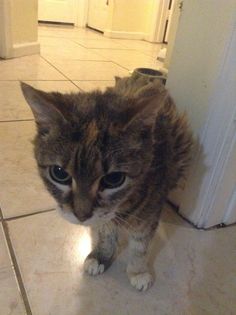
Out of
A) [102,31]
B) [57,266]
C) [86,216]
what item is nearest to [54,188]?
[86,216]

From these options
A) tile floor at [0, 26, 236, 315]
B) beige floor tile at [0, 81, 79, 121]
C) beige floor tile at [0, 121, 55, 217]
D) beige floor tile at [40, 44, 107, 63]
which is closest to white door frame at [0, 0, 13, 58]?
beige floor tile at [40, 44, 107, 63]

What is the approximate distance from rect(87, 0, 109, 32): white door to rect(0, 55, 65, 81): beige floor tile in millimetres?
1768

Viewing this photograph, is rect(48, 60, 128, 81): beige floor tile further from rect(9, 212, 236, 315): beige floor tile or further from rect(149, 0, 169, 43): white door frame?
rect(149, 0, 169, 43): white door frame

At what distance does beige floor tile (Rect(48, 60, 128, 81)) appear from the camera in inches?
75.4

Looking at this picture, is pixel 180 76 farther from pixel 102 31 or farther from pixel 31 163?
pixel 102 31

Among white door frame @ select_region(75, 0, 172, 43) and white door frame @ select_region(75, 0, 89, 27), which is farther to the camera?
white door frame @ select_region(75, 0, 89, 27)

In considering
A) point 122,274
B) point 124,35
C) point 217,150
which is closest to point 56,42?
point 124,35

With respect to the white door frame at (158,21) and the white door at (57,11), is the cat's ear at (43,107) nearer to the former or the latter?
the white door frame at (158,21)

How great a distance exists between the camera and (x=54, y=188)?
0.59 metres

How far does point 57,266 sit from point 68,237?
97 millimetres

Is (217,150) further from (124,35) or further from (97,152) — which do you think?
(124,35)

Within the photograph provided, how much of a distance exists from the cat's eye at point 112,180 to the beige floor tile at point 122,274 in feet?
0.94

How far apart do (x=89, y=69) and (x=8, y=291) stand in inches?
64.9

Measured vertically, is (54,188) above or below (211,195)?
above
